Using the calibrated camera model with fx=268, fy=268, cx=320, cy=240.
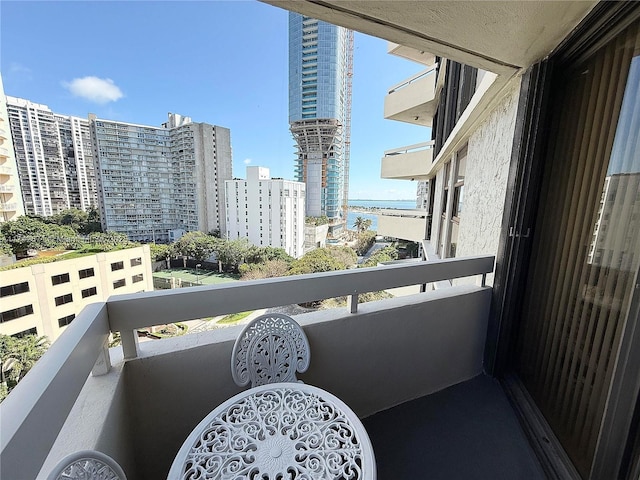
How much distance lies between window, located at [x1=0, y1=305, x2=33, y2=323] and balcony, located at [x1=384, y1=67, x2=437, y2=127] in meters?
9.31

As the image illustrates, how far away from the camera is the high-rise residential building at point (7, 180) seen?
149 inches

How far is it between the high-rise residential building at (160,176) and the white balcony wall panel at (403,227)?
929 centimetres

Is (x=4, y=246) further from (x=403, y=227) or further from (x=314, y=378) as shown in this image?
(x=403, y=227)

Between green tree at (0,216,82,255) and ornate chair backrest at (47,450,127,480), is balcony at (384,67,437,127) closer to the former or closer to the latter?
ornate chair backrest at (47,450,127,480)

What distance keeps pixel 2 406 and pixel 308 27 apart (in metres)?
17.8

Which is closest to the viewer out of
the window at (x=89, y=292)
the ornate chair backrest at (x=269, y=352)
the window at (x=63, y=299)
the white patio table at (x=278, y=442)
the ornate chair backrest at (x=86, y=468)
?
the ornate chair backrest at (x=86, y=468)

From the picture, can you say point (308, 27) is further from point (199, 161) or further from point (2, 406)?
point (2, 406)

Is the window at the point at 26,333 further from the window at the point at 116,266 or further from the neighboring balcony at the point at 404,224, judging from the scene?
the neighboring balcony at the point at 404,224

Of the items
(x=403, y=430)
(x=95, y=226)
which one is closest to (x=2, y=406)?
(x=403, y=430)

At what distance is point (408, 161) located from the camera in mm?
7770

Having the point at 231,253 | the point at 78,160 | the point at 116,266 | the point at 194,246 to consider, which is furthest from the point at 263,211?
the point at 116,266

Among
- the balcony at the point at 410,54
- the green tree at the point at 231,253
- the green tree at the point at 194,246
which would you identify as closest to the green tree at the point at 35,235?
the green tree at the point at 194,246

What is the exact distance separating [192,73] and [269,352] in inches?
1074

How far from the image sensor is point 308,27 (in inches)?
555
